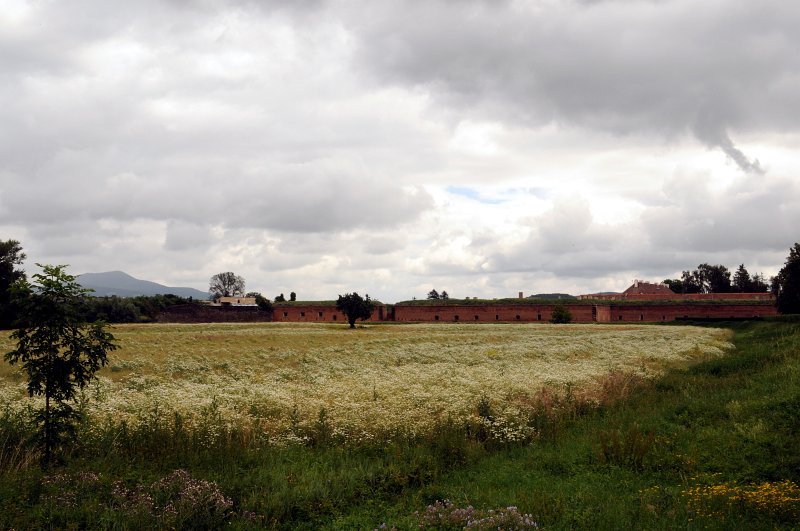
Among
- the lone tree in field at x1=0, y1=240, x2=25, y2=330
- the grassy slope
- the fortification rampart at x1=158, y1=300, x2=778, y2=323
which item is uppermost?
the lone tree in field at x1=0, y1=240, x2=25, y2=330

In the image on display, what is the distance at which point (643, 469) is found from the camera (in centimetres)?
925

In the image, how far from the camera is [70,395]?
9.21 metres

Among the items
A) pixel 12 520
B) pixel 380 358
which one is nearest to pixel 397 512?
pixel 12 520

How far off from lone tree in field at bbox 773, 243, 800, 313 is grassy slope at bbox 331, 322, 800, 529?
2031 inches

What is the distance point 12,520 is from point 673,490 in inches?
340

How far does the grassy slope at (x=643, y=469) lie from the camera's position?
23.8 ft

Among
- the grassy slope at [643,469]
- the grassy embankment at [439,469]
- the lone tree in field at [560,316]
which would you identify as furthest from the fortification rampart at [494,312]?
the grassy embankment at [439,469]

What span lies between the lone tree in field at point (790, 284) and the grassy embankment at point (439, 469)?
52.5 metres

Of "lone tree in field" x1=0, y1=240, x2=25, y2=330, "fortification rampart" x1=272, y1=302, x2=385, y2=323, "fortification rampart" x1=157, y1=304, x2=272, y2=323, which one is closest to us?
"lone tree in field" x1=0, y1=240, x2=25, y2=330

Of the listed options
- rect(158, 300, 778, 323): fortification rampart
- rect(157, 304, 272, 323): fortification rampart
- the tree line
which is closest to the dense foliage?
the tree line

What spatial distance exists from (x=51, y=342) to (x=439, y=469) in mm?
6559

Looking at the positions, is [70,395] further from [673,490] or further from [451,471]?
[673,490]

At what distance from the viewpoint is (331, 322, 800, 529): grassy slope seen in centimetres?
725

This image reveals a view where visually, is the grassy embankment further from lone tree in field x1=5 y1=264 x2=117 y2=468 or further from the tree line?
the tree line
